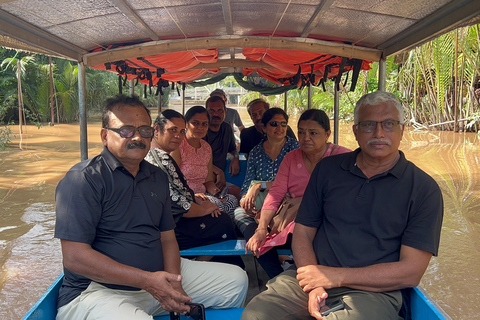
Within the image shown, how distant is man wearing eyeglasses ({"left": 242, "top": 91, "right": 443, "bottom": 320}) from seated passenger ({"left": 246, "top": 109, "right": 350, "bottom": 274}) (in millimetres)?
616

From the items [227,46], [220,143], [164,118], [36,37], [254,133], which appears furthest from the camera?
[254,133]

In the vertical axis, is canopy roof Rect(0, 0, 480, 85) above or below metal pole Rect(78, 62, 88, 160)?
above

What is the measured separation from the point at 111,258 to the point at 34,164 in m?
9.26

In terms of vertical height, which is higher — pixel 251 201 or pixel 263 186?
pixel 263 186

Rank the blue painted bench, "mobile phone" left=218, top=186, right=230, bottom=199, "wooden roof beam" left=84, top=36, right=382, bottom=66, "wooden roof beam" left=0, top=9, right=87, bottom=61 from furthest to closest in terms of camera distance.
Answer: "mobile phone" left=218, top=186, right=230, bottom=199 → "wooden roof beam" left=84, top=36, right=382, bottom=66 → the blue painted bench → "wooden roof beam" left=0, top=9, right=87, bottom=61

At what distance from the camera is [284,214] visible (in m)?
2.92

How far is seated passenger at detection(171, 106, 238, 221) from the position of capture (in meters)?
Result: 3.90

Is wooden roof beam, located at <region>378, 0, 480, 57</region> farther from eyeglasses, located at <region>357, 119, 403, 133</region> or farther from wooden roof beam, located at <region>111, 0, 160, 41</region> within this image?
wooden roof beam, located at <region>111, 0, 160, 41</region>

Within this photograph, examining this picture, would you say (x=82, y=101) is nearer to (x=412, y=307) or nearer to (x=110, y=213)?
(x=110, y=213)

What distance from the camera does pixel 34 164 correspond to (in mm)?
10219

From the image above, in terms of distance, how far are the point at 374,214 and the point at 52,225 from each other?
485 cm

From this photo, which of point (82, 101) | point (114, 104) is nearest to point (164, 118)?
point (82, 101)

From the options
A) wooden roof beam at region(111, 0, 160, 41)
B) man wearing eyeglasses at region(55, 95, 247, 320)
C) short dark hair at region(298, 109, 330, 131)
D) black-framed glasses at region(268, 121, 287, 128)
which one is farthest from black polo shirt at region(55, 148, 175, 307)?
black-framed glasses at region(268, 121, 287, 128)

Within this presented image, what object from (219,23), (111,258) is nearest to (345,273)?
(111,258)
